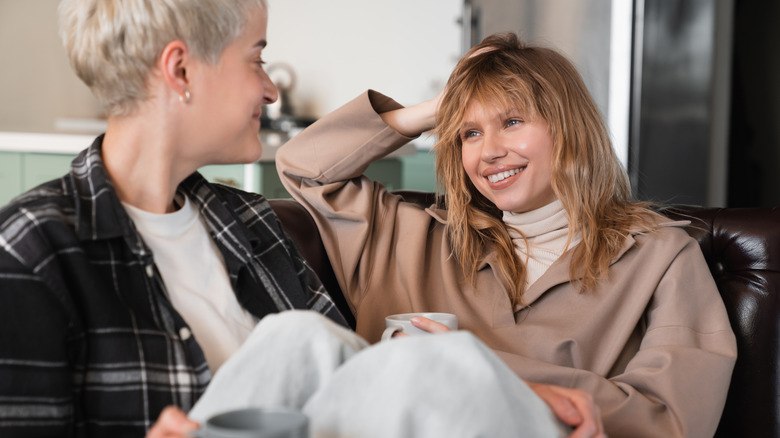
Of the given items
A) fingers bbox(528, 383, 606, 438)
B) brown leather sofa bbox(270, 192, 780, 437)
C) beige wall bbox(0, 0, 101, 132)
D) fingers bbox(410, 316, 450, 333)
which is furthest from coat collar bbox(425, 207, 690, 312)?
beige wall bbox(0, 0, 101, 132)

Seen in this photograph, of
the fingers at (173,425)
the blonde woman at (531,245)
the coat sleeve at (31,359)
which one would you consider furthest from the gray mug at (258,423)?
the blonde woman at (531,245)

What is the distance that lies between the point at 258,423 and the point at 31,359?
1.11 ft

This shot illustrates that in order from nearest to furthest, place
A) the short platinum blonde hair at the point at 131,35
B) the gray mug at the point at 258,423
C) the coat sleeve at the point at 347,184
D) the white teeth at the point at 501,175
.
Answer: the gray mug at the point at 258,423 → the short platinum blonde hair at the point at 131,35 → the white teeth at the point at 501,175 → the coat sleeve at the point at 347,184

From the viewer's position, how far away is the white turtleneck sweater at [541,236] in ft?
4.93

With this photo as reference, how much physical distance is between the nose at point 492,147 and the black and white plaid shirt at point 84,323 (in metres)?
0.68

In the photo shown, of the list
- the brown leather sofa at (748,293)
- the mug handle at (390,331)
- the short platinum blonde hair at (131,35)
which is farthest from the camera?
the brown leather sofa at (748,293)

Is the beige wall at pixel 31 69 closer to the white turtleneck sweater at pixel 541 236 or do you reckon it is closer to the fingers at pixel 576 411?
the white turtleneck sweater at pixel 541 236

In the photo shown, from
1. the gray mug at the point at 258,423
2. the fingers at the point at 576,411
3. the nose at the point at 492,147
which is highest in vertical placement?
the nose at the point at 492,147

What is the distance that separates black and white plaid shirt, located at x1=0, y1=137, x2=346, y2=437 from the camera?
858mm

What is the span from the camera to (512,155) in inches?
57.6

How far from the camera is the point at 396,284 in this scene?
1.56m

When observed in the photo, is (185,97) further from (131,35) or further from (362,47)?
(362,47)

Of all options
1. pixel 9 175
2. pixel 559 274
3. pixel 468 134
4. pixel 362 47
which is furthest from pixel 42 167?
pixel 362 47

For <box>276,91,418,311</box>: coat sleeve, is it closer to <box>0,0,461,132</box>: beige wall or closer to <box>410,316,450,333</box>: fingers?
<box>410,316,450,333</box>: fingers
